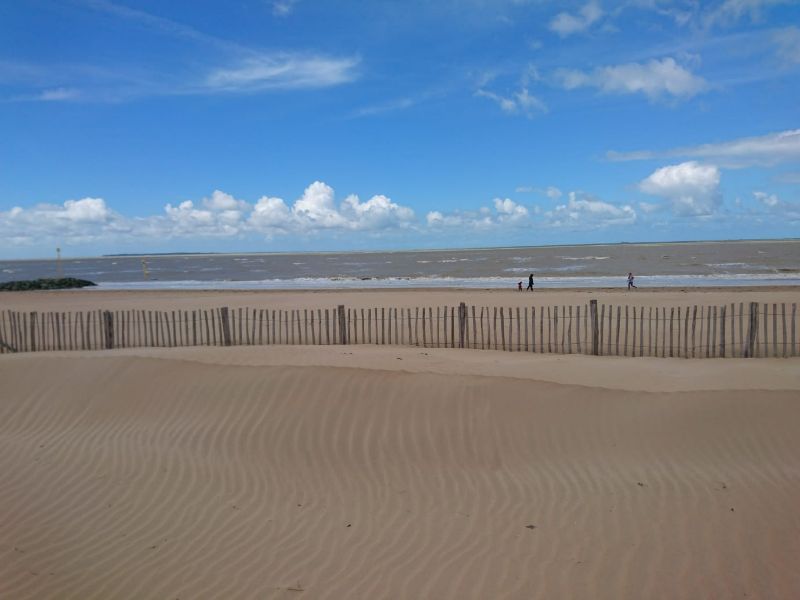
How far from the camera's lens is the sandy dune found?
186 inches

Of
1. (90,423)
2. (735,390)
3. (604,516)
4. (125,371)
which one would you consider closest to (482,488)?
(604,516)

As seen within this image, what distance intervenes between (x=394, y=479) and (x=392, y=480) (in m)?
0.04

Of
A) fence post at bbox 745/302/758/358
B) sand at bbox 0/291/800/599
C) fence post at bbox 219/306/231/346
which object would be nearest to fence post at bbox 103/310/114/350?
fence post at bbox 219/306/231/346

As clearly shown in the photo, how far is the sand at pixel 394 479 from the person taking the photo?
473cm

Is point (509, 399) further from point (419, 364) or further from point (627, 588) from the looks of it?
point (627, 588)

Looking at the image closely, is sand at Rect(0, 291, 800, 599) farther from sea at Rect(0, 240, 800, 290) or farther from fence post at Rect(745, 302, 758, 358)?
sea at Rect(0, 240, 800, 290)

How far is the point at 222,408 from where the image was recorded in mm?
8695

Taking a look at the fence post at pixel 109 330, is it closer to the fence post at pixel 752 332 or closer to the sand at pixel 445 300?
the sand at pixel 445 300

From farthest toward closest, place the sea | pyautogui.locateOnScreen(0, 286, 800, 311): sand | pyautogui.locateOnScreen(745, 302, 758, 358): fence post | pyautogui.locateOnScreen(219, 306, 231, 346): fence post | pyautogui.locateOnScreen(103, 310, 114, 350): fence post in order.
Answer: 1. the sea
2. pyautogui.locateOnScreen(0, 286, 800, 311): sand
3. pyautogui.locateOnScreen(103, 310, 114, 350): fence post
4. pyautogui.locateOnScreen(219, 306, 231, 346): fence post
5. pyautogui.locateOnScreen(745, 302, 758, 358): fence post

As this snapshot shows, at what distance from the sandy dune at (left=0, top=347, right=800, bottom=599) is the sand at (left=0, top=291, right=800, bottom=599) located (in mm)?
27

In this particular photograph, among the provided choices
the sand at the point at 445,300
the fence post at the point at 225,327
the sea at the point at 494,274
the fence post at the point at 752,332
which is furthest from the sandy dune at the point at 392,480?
the sea at the point at 494,274

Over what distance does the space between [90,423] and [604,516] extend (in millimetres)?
7036

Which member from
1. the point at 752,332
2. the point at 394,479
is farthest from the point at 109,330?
the point at 752,332

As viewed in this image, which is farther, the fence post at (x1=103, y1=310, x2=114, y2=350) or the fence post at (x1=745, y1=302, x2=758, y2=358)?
the fence post at (x1=103, y1=310, x2=114, y2=350)
